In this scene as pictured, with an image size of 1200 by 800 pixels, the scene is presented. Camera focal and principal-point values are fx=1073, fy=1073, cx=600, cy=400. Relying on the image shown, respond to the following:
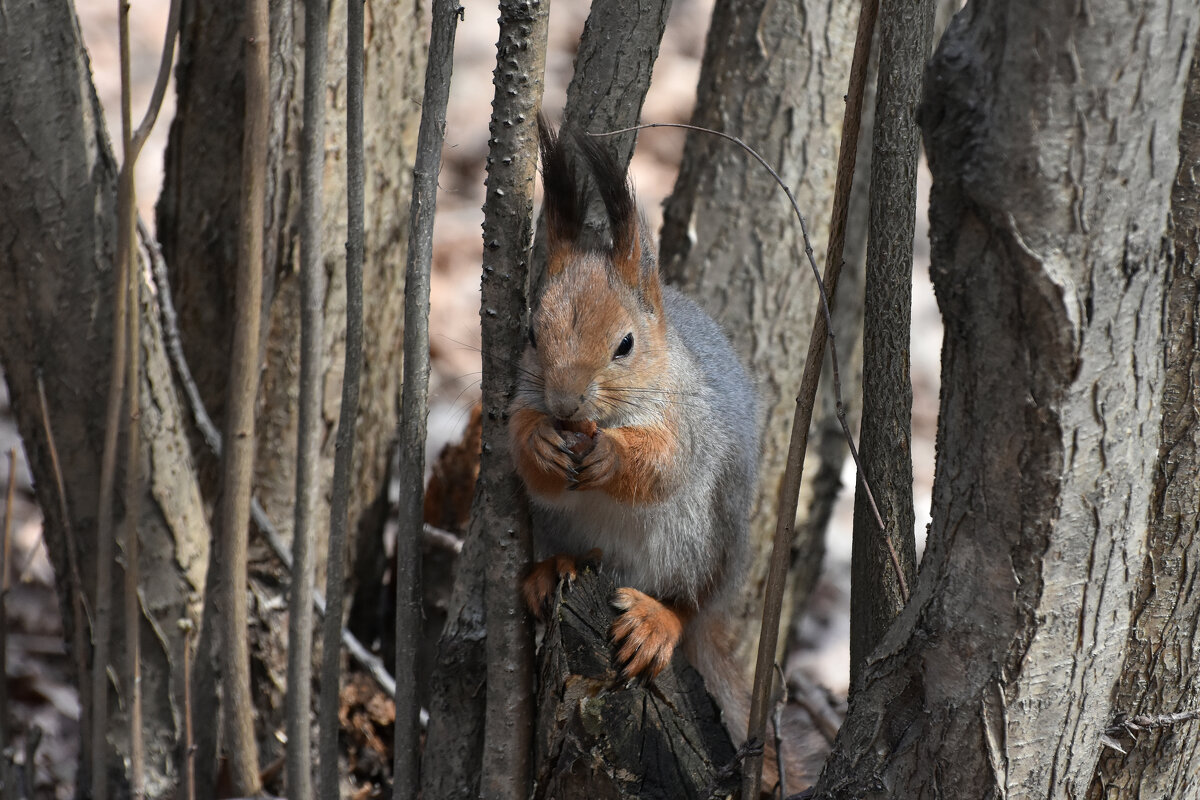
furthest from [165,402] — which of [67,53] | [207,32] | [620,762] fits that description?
[620,762]

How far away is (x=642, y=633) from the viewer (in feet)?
6.84

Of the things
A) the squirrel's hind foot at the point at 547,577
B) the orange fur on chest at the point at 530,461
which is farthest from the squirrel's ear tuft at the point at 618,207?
the squirrel's hind foot at the point at 547,577

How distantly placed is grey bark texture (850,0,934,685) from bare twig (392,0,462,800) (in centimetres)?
71

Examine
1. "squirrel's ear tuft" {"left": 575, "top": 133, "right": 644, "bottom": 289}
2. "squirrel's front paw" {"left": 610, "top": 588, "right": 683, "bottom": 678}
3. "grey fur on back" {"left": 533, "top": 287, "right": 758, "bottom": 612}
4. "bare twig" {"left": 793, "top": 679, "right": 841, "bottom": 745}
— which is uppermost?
"squirrel's ear tuft" {"left": 575, "top": 133, "right": 644, "bottom": 289}

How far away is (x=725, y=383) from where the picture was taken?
8.23 feet

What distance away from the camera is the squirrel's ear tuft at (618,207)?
1914 mm

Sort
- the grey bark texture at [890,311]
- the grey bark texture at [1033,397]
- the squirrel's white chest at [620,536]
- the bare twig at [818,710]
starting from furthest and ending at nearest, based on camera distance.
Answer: the bare twig at [818,710] < the squirrel's white chest at [620,536] < the grey bark texture at [890,311] < the grey bark texture at [1033,397]

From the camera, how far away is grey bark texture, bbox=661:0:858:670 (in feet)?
10.3

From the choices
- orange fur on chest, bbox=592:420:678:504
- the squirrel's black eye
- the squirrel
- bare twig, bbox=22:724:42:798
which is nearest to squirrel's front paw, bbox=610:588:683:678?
the squirrel

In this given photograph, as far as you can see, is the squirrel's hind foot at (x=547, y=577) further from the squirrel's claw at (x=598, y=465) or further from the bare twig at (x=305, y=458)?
the bare twig at (x=305, y=458)

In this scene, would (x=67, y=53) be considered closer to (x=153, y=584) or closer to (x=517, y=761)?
(x=153, y=584)

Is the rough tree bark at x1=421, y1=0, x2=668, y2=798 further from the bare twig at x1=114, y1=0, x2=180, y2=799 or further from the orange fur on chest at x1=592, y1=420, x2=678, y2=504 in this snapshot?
the bare twig at x1=114, y1=0, x2=180, y2=799

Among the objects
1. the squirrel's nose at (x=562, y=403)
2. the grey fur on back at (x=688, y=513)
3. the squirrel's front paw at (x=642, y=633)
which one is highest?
the squirrel's nose at (x=562, y=403)

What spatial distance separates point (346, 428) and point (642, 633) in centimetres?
69
